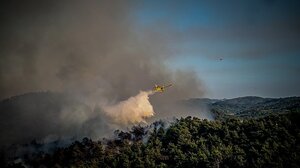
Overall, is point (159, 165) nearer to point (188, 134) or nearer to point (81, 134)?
point (188, 134)

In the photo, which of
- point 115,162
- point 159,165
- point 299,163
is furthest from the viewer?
point 115,162

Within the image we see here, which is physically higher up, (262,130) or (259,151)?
(262,130)

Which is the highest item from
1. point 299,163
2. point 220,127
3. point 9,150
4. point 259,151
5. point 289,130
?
point 9,150

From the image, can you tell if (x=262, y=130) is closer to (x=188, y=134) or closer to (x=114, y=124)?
(x=188, y=134)

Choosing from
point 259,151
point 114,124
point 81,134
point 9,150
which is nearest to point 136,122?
point 114,124

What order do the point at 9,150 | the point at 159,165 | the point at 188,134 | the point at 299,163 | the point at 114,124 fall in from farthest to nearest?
the point at 114,124 → the point at 9,150 → the point at 188,134 → the point at 159,165 → the point at 299,163

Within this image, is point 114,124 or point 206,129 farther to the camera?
point 114,124
